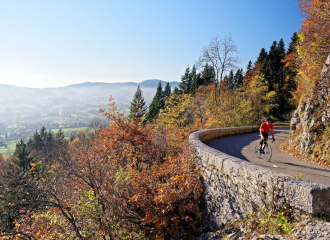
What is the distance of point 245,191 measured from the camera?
4.29 meters

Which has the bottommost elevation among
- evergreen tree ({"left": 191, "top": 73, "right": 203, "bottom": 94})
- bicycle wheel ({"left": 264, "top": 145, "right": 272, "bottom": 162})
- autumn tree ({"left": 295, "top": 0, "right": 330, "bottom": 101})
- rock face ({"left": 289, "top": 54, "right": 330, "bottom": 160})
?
bicycle wheel ({"left": 264, "top": 145, "right": 272, "bottom": 162})

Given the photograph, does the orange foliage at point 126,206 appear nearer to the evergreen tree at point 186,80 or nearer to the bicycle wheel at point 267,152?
the bicycle wheel at point 267,152

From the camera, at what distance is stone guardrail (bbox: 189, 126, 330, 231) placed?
9.50 feet

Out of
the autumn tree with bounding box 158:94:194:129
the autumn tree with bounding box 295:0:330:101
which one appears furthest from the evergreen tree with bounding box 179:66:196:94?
the autumn tree with bounding box 295:0:330:101

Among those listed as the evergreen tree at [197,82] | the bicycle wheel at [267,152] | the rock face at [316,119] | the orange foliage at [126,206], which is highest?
the evergreen tree at [197,82]

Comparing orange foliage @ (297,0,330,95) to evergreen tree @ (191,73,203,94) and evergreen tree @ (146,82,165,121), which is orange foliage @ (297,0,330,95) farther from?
evergreen tree @ (146,82,165,121)

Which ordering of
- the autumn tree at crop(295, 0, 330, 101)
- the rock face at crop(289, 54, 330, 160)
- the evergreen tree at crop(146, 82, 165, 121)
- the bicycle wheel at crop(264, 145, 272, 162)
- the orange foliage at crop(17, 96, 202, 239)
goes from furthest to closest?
the evergreen tree at crop(146, 82, 165, 121) → the autumn tree at crop(295, 0, 330, 101) → the rock face at crop(289, 54, 330, 160) → the bicycle wheel at crop(264, 145, 272, 162) → the orange foliage at crop(17, 96, 202, 239)

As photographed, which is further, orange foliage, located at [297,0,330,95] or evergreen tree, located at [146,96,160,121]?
evergreen tree, located at [146,96,160,121]

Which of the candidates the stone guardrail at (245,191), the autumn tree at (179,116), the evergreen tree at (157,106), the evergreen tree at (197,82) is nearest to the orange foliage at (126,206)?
the stone guardrail at (245,191)

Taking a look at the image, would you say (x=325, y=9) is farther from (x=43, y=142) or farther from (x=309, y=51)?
(x=43, y=142)

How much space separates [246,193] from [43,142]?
65.5m

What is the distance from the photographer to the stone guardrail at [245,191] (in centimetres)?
289

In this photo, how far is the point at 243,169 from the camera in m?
4.39

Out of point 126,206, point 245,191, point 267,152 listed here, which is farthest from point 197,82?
point 245,191
